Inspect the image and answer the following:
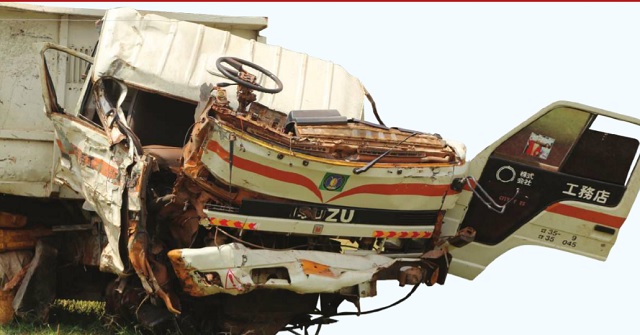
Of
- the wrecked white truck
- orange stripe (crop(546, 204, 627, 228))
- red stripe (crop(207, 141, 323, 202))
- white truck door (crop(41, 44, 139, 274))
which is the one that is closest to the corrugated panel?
the wrecked white truck

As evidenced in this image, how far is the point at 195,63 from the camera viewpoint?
41.9 feet

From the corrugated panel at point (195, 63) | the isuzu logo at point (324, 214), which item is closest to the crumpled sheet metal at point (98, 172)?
the corrugated panel at point (195, 63)

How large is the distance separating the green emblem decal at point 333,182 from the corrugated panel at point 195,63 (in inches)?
47.3

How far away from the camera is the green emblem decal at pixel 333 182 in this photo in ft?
38.7

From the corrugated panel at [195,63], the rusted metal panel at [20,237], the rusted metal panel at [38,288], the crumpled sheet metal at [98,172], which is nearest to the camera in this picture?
the crumpled sheet metal at [98,172]

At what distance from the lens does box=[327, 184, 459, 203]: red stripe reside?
472 inches

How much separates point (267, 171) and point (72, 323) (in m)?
2.90

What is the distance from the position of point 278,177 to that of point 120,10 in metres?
2.43

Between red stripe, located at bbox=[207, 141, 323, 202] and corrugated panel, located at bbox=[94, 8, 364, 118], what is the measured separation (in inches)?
32.8

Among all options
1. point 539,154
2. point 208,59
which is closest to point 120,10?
point 208,59

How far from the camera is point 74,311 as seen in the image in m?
13.7

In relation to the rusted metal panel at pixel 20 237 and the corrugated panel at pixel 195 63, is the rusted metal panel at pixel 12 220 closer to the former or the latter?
the rusted metal panel at pixel 20 237

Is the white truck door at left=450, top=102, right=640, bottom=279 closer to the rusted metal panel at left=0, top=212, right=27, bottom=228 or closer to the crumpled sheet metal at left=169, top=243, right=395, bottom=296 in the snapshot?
the crumpled sheet metal at left=169, top=243, right=395, bottom=296

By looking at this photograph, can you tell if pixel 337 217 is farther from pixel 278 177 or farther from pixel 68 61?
pixel 68 61
